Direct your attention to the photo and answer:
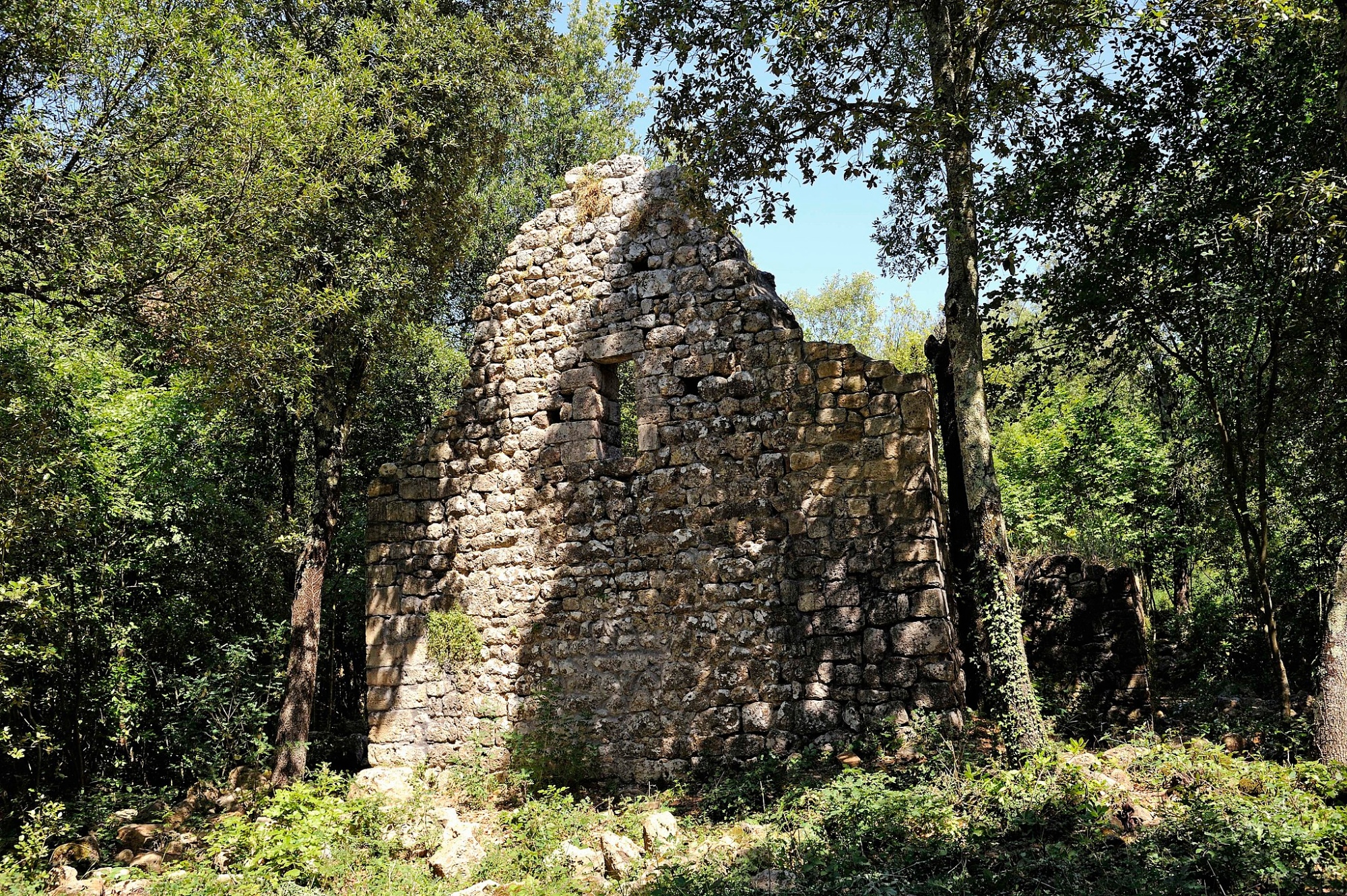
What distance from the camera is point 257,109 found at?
26.9ft

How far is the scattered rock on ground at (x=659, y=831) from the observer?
620 centimetres

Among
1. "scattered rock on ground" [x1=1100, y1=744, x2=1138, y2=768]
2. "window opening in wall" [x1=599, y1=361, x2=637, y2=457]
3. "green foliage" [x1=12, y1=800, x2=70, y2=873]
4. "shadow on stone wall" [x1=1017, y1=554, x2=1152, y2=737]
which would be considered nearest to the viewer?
"scattered rock on ground" [x1=1100, y1=744, x2=1138, y2=768]

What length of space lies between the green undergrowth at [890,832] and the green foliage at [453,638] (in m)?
1.50

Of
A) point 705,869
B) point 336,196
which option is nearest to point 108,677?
point 336,196

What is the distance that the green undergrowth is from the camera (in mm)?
4809

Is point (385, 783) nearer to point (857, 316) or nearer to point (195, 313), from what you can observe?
point (195, 313)

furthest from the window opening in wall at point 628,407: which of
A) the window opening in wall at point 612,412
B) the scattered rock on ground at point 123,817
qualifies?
the scattered rock on ground at point 123,817

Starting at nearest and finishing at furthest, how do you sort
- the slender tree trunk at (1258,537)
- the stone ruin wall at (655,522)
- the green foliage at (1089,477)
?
the stone ruin wall at (655,522)
the slender tree trunk at (1258,537)
the green foliage at (1089,477)

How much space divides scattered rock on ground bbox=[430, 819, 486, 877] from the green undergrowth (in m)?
0.07

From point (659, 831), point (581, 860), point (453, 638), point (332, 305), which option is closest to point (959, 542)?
point (659, 831)

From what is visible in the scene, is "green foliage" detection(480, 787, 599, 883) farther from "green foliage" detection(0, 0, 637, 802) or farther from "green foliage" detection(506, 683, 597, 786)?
"green foliage" detection(0, 0, 637, 802)

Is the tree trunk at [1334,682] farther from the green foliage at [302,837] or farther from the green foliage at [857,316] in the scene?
the green foliage at [857,316]

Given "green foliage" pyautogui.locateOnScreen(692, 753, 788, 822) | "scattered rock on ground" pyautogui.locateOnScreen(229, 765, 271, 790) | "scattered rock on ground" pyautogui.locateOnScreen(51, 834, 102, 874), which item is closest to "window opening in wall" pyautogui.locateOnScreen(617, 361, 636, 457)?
"scattered rock on ground" pyautogui.locateOnScreen(229, 765, 271, 790)

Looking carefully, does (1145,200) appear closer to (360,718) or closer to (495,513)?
(495,513)
